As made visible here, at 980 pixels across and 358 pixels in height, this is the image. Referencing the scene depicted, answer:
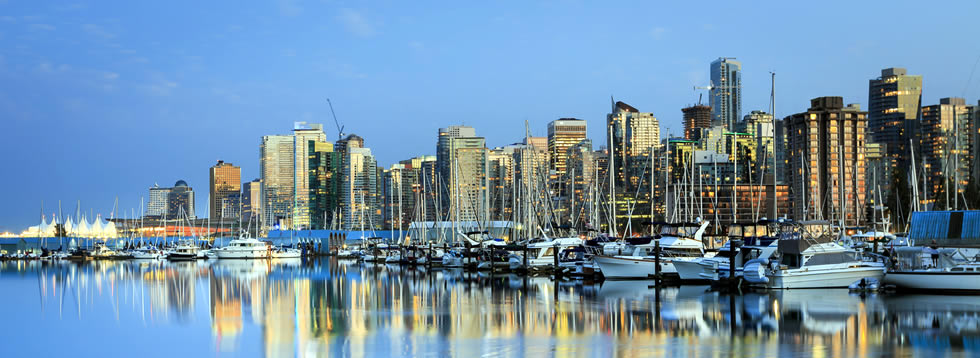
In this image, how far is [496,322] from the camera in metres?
38.7

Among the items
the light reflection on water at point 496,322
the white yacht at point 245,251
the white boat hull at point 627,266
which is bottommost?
the white yacht at point 245,251

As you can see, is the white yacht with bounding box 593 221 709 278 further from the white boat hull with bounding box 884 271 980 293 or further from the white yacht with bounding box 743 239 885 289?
the white boat hull with bounding box 884 271 980 293

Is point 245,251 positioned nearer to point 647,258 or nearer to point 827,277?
point 647,258

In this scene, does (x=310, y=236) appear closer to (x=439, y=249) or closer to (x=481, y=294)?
(x=439, y=249)

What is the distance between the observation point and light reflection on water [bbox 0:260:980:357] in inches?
1217

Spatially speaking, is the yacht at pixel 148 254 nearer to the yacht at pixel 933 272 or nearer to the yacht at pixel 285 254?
the yacht at pixel 285 254

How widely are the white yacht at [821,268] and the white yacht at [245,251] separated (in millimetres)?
103320

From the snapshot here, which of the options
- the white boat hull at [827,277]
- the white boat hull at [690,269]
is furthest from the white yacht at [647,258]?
the white boat hull at [827,277]

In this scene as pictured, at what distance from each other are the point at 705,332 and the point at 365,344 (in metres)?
11.2

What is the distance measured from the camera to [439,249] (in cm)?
11144

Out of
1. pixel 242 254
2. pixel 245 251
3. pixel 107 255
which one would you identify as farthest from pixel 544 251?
pixel 107 255

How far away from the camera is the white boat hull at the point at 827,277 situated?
50.8 m

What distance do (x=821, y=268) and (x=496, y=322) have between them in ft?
66.2

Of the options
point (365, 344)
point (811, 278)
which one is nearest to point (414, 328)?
point (365, 344)
